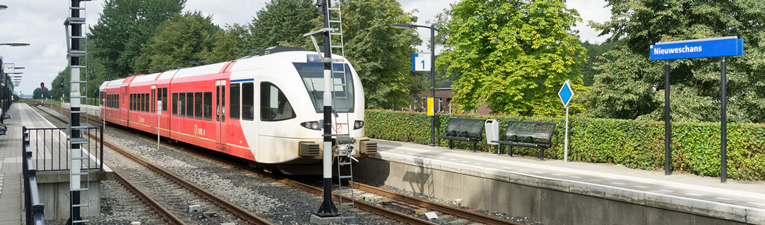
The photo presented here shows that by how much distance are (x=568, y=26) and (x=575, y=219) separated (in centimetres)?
2269

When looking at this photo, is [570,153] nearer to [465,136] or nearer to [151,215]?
[465,136]

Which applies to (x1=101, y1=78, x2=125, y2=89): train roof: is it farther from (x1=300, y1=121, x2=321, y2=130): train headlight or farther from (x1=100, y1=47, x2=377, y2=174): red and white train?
(x1=300, y1=121, x2=321, y2=130): train headlight

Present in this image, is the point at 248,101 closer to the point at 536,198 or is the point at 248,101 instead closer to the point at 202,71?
the point at 202,71

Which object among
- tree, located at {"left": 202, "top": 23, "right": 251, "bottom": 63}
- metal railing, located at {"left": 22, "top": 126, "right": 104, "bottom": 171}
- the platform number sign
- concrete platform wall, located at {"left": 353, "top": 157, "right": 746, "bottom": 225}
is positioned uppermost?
tree, located at {"left": 202, "top": 23, "right": 251, "bottom": 63}

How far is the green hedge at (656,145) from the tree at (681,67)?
19.1 feet

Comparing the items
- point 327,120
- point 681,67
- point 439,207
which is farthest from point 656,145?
point 681,67

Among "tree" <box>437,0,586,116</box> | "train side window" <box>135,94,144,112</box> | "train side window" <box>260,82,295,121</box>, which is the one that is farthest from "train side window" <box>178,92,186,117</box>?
"tree" <box>437,0,586,116</box>

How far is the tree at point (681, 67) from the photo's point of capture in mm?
18969

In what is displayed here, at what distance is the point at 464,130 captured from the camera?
57.5 feet

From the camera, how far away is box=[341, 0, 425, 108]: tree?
32.3m

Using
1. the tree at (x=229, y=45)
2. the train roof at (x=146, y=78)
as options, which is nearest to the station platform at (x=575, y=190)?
the train roof at (x=146, y=78)

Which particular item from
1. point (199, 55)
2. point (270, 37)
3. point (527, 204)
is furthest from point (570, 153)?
point (199, 55)

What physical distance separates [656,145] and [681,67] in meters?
9.37

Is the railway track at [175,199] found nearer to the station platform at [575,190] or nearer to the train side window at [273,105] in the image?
the train side window at [273,105]
